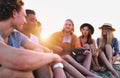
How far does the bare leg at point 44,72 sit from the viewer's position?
2.82 m

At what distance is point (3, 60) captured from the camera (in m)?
2.32

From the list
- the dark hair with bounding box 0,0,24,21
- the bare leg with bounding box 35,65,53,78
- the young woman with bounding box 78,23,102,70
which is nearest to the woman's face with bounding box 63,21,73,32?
the young woman with bounding box 78,23,102,70

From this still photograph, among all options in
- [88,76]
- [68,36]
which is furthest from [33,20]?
[68,36]

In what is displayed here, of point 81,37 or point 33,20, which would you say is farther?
point 81,37

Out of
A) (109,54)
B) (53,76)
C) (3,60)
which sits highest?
(3,60)

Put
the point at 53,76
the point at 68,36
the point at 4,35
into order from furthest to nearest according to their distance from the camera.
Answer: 1. the point at 68,36
2. the point at 53,76
3. the point at 4,35

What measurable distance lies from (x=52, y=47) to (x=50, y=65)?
3736 mm

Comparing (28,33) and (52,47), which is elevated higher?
(28,33)

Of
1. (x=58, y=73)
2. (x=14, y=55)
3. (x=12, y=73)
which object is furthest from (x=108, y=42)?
(x=14, y=55)

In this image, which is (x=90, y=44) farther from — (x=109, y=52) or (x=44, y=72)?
(x=44, y=72)

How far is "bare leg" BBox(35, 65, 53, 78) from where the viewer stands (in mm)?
2824

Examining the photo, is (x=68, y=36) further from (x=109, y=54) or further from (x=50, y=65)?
(x=50, y=65)

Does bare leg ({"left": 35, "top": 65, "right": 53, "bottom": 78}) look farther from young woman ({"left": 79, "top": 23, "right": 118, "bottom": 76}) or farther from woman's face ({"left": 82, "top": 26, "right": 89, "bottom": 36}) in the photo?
woman's face ({"left": 82, "top": 26, "right": 89, "bottom": 36})

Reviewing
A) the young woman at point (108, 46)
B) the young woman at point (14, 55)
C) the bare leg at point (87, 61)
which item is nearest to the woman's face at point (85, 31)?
the young woman at point (108, 46)
